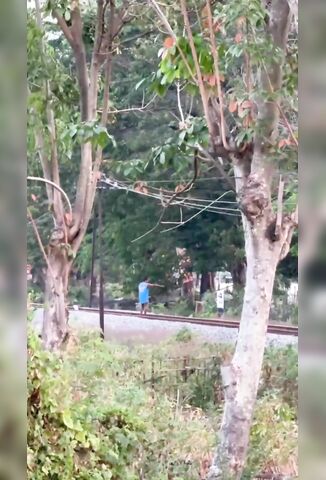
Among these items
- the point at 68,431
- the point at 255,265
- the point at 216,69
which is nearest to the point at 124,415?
the point at 68,431

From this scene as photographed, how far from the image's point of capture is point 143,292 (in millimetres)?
1311

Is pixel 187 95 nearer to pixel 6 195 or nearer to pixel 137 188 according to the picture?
pixel 137 188

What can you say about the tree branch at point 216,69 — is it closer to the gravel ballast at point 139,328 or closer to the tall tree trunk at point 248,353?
the tall tree trunk at point 248,353

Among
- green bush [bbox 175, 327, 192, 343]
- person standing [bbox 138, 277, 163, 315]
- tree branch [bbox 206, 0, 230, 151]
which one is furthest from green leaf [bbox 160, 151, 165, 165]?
green bush [bbox 175, 327, 192, 343]

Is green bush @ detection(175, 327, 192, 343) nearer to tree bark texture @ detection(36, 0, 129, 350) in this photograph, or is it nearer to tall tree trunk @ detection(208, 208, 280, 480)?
tall tree trunk @ detection(208, 208, 280, 480)

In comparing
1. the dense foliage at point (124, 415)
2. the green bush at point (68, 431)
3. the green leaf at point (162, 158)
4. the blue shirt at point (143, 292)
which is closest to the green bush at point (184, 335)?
the dense foliage at point (124, 415)

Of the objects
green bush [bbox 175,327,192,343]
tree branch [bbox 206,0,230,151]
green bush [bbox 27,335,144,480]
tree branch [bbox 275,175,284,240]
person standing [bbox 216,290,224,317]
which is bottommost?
green bush [bbox 27,335,144,480]

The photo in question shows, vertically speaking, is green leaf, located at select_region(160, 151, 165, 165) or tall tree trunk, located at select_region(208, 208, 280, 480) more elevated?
green leaf, located at select_region(160, 151, 165, 165)

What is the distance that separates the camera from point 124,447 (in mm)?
1359

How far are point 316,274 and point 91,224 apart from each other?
2.17 feet

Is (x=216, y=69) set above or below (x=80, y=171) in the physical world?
above

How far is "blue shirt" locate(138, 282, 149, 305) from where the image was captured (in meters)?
1.31

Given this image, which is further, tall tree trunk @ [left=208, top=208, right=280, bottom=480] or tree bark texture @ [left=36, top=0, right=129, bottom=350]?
tree bark texture @ [left=36, top=0, right=129, bottom=350]

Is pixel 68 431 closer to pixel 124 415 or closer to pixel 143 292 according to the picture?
pixel 124 415
